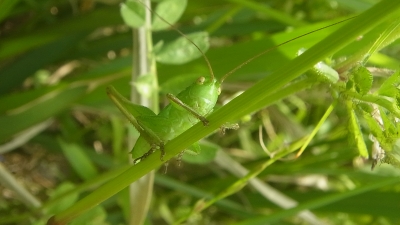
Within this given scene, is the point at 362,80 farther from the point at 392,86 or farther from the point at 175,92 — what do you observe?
the point at 175,92

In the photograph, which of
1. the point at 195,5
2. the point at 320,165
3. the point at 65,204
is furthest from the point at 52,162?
the point at 320,165

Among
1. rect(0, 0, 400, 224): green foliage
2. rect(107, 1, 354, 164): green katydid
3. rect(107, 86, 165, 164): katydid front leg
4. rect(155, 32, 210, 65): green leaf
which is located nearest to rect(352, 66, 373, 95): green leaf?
rect(0, 0, 400, 224): green foliage

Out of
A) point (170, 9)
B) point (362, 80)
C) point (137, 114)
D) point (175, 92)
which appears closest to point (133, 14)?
point (170, 9)

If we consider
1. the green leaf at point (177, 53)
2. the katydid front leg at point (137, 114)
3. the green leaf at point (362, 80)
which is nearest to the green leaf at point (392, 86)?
the green leaf at point (362, 80)

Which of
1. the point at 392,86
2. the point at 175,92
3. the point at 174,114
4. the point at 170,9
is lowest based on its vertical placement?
the point at 392,86

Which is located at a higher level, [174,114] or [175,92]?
[175,92]

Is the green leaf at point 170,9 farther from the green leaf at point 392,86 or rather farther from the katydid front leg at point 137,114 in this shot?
the green leaf at point 392,86

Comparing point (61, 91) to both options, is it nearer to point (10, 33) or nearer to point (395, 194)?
point (10, 33)

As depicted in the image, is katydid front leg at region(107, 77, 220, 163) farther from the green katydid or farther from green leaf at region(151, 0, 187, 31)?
green leaf at region(151, 0, 187, 31)

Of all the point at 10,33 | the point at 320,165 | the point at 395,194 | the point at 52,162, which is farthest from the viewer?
the point at 52,162
